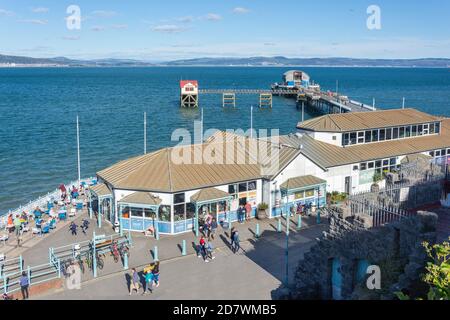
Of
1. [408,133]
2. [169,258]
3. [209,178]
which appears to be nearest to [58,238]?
[169,258]

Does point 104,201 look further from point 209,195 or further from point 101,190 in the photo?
point 209,195

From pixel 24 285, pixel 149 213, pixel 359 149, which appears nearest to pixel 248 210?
pixel 149 213

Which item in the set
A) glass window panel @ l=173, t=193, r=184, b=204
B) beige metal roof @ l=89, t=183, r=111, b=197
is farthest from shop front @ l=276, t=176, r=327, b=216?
beige metal roof @ l=89, t=183, r=111, b=197

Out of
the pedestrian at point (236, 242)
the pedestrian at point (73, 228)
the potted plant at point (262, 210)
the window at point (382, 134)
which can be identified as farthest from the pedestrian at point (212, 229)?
the window at point (382, 134)

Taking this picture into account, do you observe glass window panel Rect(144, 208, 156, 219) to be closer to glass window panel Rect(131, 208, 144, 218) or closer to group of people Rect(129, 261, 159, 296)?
glass window panel Rect(131, 208, 144, 218)
